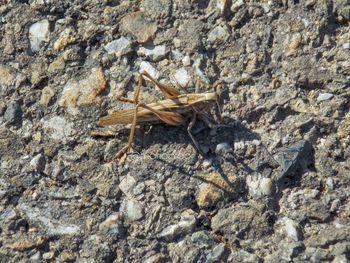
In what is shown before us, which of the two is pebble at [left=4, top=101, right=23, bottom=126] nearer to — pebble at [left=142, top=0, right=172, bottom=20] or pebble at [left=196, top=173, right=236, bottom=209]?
pebble at [left=142, top=0, right=172, bottom=20]

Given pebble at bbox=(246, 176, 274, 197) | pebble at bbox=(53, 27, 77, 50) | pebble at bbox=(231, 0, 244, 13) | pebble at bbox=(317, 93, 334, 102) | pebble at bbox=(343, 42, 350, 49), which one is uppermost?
pebble at bbox=(231, 0, 244, 13)

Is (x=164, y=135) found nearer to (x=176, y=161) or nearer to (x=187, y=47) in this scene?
(x=176, y=161)

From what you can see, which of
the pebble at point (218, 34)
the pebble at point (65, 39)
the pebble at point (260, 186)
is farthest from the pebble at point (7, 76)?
the pebble at point (260, 186)

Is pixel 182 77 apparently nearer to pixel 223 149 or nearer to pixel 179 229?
pixel 223 149

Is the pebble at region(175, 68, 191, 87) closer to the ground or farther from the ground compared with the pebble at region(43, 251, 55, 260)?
farther from the ground

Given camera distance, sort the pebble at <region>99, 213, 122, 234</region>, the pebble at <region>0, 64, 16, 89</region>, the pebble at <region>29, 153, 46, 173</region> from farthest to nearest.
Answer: the pebble at <region>0, 64, 16, 89</region> → the pebble at <region>29, 153, 46, 173</region> → the pebble at <region>99, 213, 122, 234</region>

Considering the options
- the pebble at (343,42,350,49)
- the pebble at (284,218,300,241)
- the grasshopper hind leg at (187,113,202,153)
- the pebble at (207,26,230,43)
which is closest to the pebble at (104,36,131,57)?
the pebble at (207,26,230,43)

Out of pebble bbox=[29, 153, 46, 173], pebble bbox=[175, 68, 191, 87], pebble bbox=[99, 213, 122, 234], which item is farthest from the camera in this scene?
pebble bbox=[175, 68, 191, 87]

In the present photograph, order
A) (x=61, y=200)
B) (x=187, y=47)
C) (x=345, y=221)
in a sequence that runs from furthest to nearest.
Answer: (x=187, y=47), (x=61, y=200), (x=345, y=221)

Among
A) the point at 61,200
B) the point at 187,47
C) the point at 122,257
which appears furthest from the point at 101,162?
the point at 187,47
